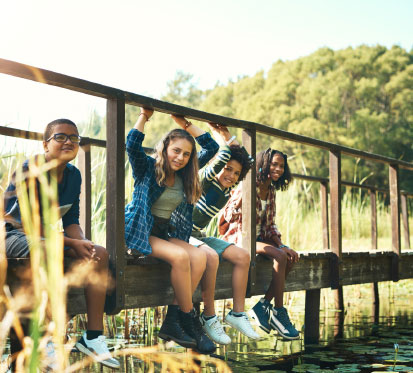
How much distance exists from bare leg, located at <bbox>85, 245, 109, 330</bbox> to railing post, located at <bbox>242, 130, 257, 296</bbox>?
4.33 feet

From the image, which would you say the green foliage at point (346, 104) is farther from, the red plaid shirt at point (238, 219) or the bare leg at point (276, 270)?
the bare leg at point (276, 270)

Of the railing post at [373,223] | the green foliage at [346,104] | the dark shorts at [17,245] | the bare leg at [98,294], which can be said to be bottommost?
the bare leg at [98,294]

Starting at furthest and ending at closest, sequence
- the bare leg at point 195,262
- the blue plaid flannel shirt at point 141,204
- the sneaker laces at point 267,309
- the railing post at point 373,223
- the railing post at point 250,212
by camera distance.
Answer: the railing post at point 373,223 → the sneaker laces at point 267,309 → the railing post at point 250,212 → the bare leg at point 195,262 → the blue plaid flannel shirt at point 141,204

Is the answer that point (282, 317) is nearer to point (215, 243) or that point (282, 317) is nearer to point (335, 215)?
point (215, 243)

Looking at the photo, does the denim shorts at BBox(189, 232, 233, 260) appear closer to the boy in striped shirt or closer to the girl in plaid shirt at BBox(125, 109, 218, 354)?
the boy in striped shirt

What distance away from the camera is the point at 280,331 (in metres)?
4.11

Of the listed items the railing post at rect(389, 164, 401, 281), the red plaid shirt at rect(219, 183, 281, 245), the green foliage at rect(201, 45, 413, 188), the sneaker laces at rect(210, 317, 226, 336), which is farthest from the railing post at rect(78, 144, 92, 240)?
the green foliage at rect(201, 45, 413, 188)

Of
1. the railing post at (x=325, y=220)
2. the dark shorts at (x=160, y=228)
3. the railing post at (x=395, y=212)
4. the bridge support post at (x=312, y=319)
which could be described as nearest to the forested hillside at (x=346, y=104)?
the railing post at (x=325, y=220)

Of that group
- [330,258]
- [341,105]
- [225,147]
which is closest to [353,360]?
[330,258]

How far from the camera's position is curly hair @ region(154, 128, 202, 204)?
3340 millimetres

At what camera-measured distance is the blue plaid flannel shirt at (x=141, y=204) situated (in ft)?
10.3

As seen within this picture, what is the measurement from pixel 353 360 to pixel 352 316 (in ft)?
8.78

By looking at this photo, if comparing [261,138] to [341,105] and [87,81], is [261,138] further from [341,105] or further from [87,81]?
[87,81]

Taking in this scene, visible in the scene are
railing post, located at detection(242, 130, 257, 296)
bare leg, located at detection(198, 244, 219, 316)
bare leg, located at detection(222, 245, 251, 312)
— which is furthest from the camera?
railing post, located at detection(242, 130, 257, 296)
